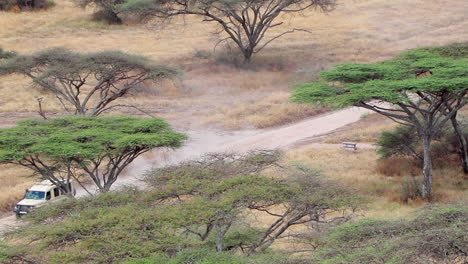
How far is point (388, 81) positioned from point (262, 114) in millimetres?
14904

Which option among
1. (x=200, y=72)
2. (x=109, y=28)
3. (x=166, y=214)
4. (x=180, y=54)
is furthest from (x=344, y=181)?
(x=109, y=28)

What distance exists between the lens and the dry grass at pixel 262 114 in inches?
1501

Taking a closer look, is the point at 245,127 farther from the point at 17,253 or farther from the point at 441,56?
the point at 17,253

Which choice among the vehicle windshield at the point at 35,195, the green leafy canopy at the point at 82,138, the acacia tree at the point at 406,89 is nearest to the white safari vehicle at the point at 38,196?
the vehicle windshield at the point at 35,195

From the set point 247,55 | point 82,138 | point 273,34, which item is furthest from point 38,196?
point 273,34

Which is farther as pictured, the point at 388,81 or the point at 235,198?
the point at 388,81

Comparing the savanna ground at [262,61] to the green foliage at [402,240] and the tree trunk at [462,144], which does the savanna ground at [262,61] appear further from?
the green foliage at [402,240]

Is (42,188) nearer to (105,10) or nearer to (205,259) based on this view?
(205,259)

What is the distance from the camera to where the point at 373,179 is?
1101 inches

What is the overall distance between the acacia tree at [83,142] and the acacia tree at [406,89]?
5767mm

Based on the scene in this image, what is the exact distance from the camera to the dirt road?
104 feet

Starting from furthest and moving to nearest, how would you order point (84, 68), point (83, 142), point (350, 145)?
point (350, 145), point (84, 68), point (83, 142)

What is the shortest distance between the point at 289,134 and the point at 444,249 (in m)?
24.3

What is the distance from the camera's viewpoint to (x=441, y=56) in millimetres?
29734
